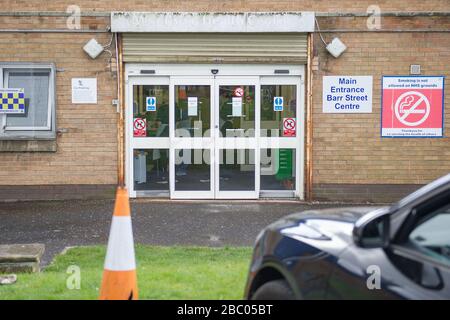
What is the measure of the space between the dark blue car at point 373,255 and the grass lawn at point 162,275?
1.77 metres

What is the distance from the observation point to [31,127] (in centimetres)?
1120

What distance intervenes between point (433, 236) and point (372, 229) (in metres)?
0.28

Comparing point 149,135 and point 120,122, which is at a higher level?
point 120,122

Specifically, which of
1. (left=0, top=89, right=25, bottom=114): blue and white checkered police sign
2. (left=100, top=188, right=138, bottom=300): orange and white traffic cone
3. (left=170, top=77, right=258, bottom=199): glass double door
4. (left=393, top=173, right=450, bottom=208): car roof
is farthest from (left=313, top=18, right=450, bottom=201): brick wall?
(left=393, top=173, right=450, bottom=208): car roof

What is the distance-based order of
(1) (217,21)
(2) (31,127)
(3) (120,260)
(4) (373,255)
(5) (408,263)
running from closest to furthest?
1. (5) (408,263)
2. (4) (373,255)
3. (3) (120,260)
4. (1) (217,21)
5. (2) (31,127)

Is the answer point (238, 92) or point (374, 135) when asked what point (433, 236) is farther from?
point (238, 92)

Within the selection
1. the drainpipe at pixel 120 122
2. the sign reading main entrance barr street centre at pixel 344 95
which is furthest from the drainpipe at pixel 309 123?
the drainpipe at pixel 120 122

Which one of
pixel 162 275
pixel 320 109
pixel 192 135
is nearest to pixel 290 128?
pixel 320 109

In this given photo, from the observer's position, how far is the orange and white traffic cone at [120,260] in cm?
409

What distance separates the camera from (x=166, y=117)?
11.4 meters

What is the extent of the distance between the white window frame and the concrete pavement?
119 centimetres

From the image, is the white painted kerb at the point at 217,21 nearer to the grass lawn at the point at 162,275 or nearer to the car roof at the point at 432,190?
the grass lawn at the point at 162,275

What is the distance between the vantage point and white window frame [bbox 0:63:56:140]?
11.0m

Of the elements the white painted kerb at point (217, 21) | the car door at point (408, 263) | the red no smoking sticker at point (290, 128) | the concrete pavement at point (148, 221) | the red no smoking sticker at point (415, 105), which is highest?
the white painted kerb at point (217, 21)
